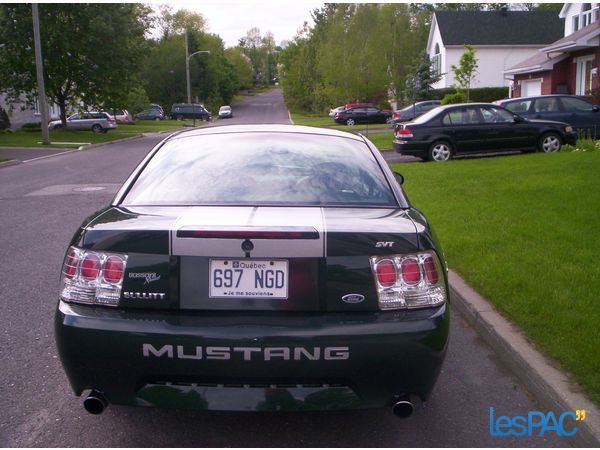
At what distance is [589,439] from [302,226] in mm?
1818

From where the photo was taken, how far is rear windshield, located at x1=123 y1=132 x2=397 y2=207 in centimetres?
369

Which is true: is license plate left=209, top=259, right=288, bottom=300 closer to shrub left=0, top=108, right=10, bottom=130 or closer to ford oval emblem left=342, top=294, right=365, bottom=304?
ford oval emblem left=342, top=294, right=365, bottom=304

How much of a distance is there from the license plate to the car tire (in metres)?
14.4

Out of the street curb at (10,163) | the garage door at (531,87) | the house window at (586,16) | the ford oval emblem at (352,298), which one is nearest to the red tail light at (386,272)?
the ford oval emblem at (352,298)

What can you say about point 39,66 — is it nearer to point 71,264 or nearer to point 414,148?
point 414,148

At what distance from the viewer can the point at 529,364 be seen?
159 inches

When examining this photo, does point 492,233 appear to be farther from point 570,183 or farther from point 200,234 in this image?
point 200,234

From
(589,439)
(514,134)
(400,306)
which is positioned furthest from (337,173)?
(514,134)

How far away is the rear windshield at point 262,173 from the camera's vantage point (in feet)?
12.1

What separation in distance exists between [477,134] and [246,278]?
48.1 feet

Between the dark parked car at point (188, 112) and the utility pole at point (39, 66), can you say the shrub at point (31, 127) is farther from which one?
the dark parked car at point (188, 112)

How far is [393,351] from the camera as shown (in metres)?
2.99

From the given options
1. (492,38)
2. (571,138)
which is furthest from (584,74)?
(492,38)

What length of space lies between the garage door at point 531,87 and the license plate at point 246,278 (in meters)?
33.0
